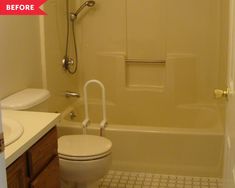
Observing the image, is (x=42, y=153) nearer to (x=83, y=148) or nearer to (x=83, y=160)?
(x=83, y=160)

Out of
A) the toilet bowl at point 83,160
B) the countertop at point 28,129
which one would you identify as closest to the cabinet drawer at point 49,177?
the countertop at point 28,129

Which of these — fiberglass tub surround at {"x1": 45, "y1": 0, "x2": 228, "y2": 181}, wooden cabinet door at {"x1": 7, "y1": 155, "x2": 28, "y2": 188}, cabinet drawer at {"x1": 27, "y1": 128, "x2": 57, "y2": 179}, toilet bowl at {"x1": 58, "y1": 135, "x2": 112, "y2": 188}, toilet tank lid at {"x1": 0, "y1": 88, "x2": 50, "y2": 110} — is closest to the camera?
wooden cabinet door at {"x1": 7, "y1": 155, "x2": 28, "y2": 188}

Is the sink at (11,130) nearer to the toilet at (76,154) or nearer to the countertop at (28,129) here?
the countertop at (28,129)

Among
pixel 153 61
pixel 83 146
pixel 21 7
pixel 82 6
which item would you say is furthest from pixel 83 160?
pixel 82 6

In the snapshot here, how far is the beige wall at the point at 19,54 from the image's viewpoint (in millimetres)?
2318

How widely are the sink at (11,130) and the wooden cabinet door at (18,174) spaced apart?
0.08m

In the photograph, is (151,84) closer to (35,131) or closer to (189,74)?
(189,74)

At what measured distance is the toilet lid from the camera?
228 cm

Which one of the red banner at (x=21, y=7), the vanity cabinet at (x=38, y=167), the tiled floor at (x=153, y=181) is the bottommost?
the tiled floor at (x=153, y=181)

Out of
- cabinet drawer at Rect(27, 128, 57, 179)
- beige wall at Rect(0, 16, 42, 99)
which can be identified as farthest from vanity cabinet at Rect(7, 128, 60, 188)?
beige wall at Rect(0, 16, 42, 99)

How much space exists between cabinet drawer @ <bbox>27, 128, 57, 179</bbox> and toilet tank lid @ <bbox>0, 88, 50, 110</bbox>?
1.43ft

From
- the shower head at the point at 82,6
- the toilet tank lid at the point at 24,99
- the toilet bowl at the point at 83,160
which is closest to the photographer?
the toilet tank lid at the point at 24,99

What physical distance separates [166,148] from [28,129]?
1.41 m

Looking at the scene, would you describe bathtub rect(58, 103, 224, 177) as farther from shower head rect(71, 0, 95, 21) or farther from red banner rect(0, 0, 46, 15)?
shower head rect(71, 0, 95, 21)
